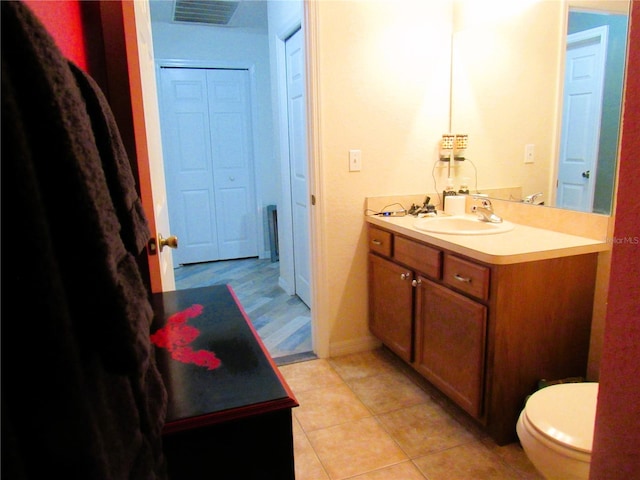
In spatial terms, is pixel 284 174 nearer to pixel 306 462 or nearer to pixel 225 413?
pixel 306 462

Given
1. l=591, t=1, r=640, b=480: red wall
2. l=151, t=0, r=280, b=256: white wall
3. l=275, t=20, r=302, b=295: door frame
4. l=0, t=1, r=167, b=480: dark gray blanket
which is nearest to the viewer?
l=0, t=1, r=167, b=480: dark gray blanket

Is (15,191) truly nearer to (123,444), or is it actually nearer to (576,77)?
(123,444)

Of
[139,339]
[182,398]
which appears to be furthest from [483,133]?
[139,339]

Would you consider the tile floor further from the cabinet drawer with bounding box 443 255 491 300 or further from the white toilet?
the cabinet drawer with bounding box 443 255 491 300

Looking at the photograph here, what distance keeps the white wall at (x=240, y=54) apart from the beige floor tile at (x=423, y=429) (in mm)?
2549

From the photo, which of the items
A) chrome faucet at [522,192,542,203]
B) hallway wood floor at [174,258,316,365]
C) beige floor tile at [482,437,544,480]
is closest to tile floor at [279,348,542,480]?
beige floor tile at [482,437,544,480]

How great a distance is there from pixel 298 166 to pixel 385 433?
204 centimetres

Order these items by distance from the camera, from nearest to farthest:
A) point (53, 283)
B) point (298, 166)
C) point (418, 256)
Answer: point (53, 283) → point (418, 256) → point (298, 166)

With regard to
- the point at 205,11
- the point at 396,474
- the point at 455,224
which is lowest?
the point at 396,474

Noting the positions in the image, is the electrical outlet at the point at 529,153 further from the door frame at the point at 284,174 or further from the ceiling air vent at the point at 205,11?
the ceiling air vent at the point at 205,11

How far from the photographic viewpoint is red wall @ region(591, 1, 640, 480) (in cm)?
58

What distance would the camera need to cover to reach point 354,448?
1889 mm

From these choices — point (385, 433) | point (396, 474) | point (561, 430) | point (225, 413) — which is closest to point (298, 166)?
point (385, 433)

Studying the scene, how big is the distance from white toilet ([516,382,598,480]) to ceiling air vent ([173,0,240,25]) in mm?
3650
